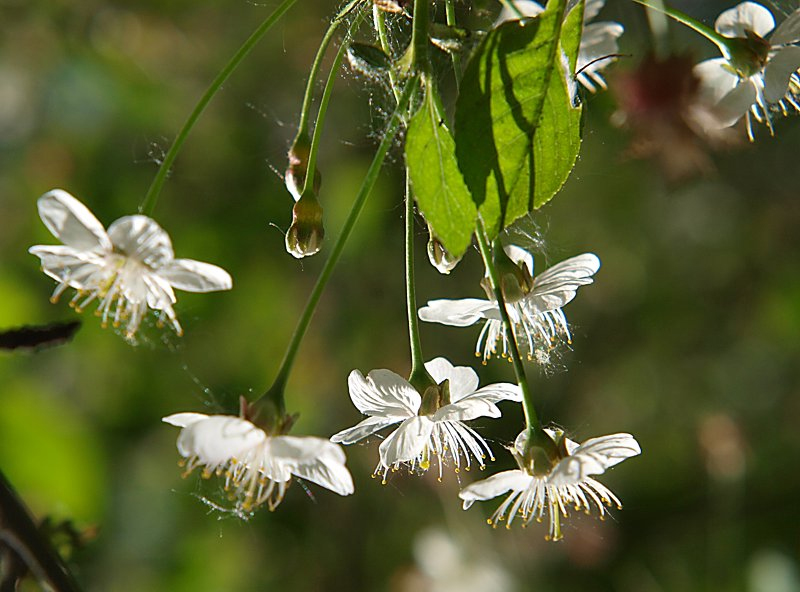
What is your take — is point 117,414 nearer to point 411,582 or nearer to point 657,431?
point 411,582

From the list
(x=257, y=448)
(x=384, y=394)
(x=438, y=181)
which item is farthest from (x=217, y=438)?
(x=438, y=181)

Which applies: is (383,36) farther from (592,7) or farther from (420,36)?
(592,7)

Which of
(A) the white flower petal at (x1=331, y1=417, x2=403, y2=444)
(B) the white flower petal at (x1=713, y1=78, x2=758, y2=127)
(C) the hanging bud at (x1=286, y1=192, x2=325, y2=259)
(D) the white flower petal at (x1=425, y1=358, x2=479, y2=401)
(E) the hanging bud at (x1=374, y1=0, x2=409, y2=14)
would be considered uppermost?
(E) the hanging bud at (x1=374, y1=0, x2=409, y2=14)

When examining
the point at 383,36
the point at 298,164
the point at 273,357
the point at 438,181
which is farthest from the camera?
the point at 273,357

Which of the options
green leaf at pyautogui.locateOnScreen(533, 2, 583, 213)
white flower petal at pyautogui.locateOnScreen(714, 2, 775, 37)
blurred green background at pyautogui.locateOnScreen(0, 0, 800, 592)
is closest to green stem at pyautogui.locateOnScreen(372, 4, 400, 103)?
green leaf at pyautogui.locateOnScreen(533, 2, 583, 213)

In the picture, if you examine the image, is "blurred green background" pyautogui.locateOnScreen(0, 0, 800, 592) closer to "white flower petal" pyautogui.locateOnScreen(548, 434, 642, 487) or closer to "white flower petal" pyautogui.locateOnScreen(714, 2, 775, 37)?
"white flower petal" pyautogui.locateOnScreen(714, 2, 775, 37)

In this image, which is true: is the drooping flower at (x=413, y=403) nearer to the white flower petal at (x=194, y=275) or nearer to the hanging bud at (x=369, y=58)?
the white flower petal at (x=194, y=275)
